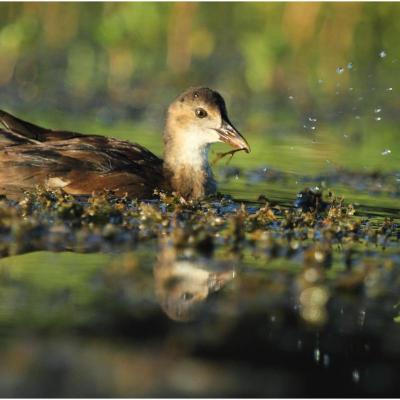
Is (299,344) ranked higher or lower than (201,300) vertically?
lower

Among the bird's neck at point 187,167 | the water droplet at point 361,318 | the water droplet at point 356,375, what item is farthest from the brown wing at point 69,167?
the water droplet at point 356,375

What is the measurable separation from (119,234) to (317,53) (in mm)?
14291

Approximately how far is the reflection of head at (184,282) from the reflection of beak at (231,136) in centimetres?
262

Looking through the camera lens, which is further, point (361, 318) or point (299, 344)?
point (361, 318)

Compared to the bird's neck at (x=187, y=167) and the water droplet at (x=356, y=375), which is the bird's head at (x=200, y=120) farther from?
the water droplet at (x=356, y=375)

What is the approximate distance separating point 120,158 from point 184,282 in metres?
3.18

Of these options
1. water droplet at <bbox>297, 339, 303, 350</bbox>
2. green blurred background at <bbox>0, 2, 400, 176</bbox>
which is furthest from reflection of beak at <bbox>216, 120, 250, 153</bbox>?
green blurred background at <bbox>0, 2, 400, 176</bbox>

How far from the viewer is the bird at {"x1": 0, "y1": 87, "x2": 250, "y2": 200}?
9.52 meters

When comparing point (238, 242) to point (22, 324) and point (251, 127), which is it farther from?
point (251, 127)

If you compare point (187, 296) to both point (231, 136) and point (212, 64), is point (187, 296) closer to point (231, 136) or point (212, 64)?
point (231, 136)

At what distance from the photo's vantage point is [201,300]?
639 cm

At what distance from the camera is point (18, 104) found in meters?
16.2

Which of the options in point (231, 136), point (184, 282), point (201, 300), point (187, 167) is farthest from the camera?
point (187, 167)

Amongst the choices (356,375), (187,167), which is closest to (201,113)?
(187,167)
